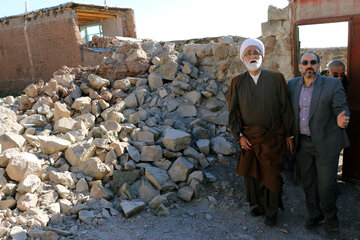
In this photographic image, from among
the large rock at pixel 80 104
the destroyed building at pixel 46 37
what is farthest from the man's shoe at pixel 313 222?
the destroyed building at pixel 46 37

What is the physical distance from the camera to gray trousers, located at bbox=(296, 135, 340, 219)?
266cm

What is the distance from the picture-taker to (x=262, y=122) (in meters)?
2.85

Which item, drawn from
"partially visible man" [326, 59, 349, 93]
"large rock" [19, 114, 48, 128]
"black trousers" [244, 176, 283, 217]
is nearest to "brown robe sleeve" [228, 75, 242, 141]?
"black trousers" [244, 176, 283, 217]

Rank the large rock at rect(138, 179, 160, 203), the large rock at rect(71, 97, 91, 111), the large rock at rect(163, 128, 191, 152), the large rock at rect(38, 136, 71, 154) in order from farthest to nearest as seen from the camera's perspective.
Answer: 1. the large rock at rect(71, 97, 91, 111)
2. the large rock at rect(163, 128, 191, 152)
3. the large rock at rect(38, 136, 71, 154)
4. the large rock at rect(138, 179, 160, 203)

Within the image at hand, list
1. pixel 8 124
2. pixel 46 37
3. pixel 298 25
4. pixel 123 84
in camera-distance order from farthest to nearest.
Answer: pixel 46 37, pixel 123 84, pixel 8 124, pixel 298 25

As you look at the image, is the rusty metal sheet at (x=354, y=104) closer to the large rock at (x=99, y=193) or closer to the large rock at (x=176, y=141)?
the large rock at (x=176, y=141)

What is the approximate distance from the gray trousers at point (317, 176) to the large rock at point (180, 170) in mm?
1148

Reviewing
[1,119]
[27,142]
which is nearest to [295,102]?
[27,142]

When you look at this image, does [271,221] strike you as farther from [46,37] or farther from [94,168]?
[46,37]

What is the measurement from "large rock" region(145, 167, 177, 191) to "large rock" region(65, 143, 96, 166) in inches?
26.6

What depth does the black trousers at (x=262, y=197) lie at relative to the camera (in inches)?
114

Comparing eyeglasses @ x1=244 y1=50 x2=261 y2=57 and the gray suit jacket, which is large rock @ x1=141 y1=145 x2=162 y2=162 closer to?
eyeglasses @ x1=244 y1=50 x2=261 y2=57

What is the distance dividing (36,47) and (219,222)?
9.94m

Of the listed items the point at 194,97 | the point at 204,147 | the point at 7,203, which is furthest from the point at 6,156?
the point at 194,97
